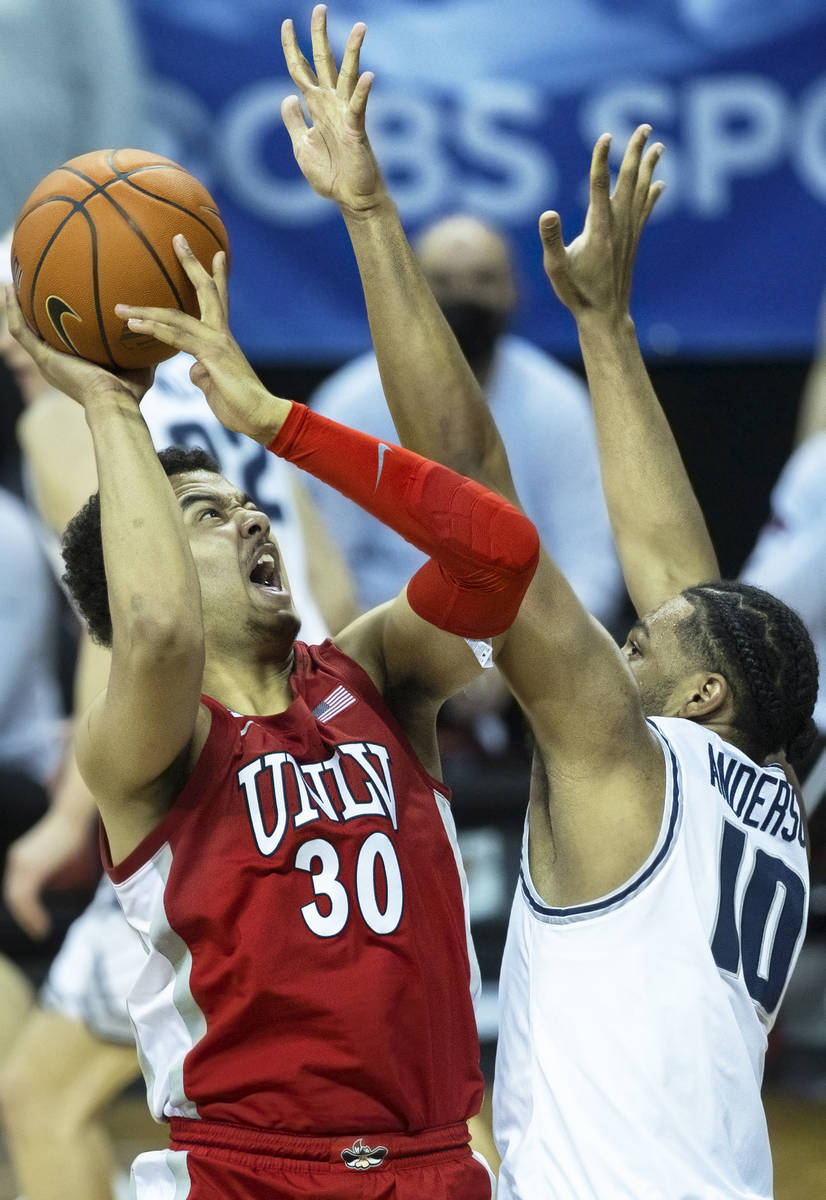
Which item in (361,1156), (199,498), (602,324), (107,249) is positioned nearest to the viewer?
(361,1156)

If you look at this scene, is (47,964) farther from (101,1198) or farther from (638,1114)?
(638,1114)

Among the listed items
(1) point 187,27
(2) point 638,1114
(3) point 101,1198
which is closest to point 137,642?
(2) point 638,1114

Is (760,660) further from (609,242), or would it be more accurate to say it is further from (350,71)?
(350,71)


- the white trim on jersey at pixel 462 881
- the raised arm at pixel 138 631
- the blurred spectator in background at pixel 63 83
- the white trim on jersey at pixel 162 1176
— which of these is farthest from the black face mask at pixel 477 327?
the white trim on jersey at pixel 162 1176

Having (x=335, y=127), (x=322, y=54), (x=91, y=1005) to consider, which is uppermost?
(x=322, y=54)

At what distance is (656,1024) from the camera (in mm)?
2660

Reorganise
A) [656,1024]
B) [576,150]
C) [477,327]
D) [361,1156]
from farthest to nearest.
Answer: [576,150] → [477,327] → [361,1156] → [656,1024]

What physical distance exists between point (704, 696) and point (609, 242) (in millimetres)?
954

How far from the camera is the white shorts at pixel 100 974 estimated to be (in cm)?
432

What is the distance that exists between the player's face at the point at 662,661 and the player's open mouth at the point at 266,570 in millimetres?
656

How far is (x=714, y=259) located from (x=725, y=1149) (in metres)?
4.60

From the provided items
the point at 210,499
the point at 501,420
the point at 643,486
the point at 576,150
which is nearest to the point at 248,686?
the point at 210,499

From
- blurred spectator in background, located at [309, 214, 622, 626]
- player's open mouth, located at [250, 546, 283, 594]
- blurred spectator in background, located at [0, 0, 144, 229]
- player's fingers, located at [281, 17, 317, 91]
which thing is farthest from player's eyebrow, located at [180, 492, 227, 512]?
blurred spectator in background, located at [0, 0, 144, 229]

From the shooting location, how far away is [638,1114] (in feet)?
8.64
